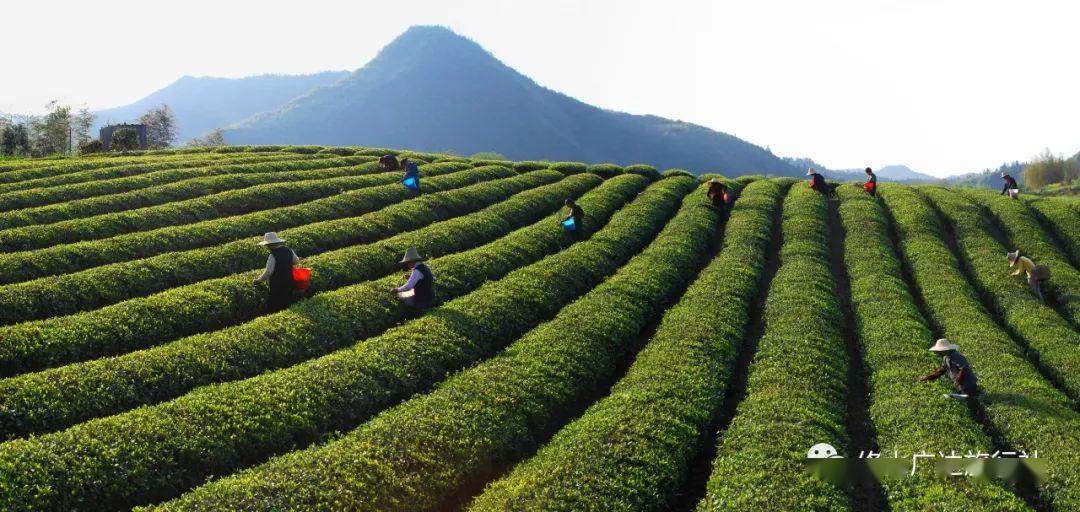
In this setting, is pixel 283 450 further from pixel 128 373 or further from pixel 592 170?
pixel 592 170

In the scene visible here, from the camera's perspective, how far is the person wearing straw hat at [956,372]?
58.6ft

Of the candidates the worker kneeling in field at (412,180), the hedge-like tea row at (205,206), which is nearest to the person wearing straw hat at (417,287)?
the hedge-like tea row at (205,206)

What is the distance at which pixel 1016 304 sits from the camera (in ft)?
88.8

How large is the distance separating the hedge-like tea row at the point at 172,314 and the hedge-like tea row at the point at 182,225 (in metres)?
2.79

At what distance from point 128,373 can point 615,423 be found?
11.0 m

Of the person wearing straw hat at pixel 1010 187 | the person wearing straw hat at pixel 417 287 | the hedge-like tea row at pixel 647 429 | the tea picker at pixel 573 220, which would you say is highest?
the person wearing straw hat at pixel 1010 187

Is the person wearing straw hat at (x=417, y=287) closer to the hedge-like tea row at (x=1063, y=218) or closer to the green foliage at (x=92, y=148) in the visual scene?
the hedge-like tea row at (x=1063, y=218)

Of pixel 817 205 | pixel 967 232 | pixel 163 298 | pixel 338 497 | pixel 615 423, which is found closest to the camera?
pixel 338 497

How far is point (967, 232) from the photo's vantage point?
3972 centimetres

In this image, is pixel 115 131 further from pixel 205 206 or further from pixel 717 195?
pixel 717 195

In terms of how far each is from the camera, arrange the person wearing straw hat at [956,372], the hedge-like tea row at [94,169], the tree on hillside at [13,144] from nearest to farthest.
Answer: the person wearing straw hat at [956,372] → the hedge-like tea row at [94,169] → the tree on hillside at [13,144]

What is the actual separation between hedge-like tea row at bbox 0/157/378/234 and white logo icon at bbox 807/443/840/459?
28048 mm

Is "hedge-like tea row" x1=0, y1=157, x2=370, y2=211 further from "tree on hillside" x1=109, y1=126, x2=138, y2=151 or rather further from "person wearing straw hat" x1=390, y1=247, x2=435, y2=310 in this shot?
"tree on hillside" x1=109, y1=126, x2=138, y2=151

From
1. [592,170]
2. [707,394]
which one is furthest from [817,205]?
[707,394]
